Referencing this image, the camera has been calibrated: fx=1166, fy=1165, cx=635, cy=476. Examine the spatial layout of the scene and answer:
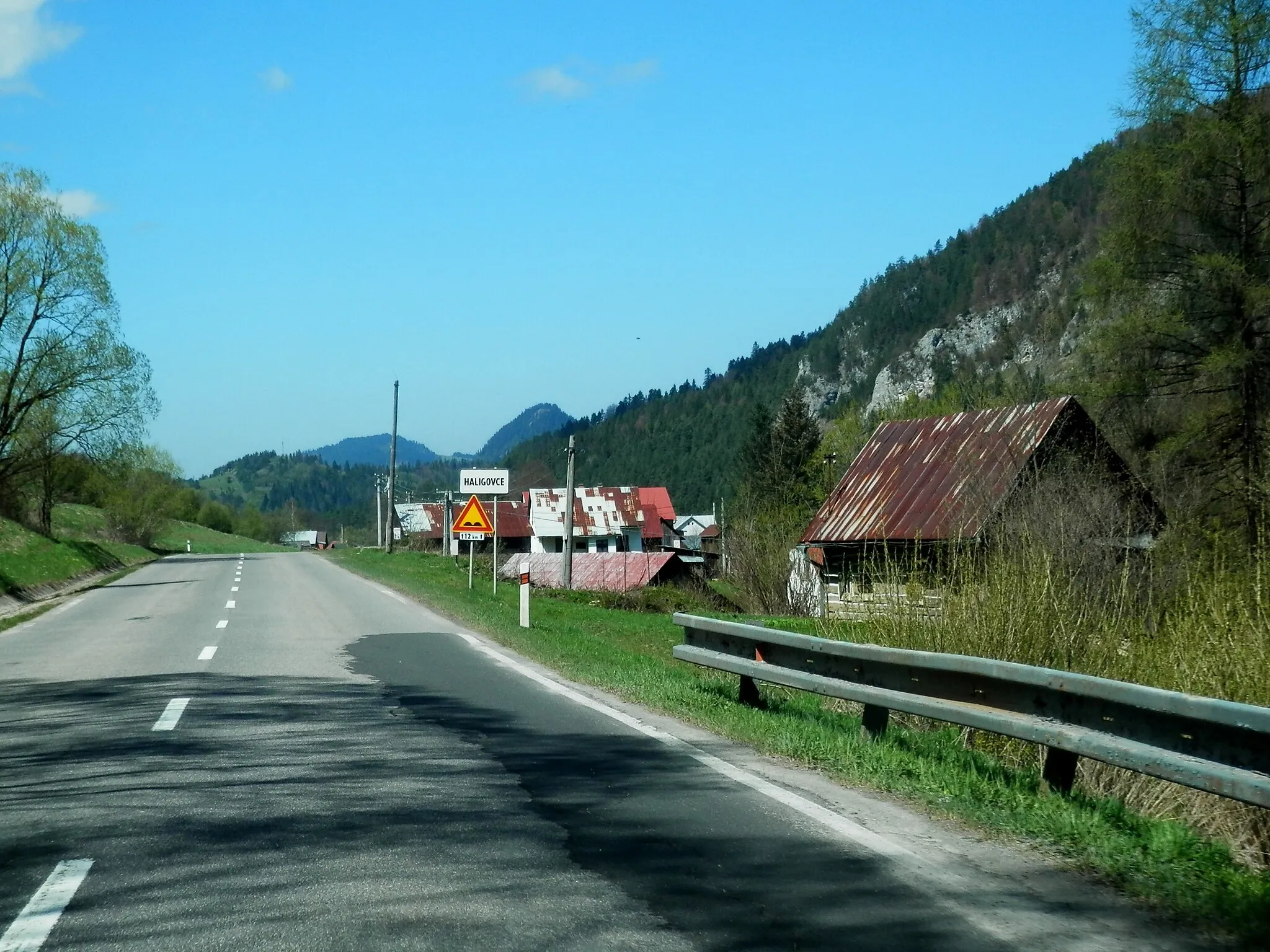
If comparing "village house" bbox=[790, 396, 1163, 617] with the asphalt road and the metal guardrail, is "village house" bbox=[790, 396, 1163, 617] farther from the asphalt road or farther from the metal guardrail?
the asphalt road

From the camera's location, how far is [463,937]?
4324 mm

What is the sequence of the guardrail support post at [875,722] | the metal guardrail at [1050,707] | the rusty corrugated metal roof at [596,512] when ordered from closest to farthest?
1. the metal guardrail at [1050,707]
2. the guardrail support post at [875,722]
3. the rusty corrugated metal roof at [596,512]

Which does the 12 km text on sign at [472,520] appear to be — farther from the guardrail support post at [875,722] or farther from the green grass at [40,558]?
the guardrail support post at [875,722]

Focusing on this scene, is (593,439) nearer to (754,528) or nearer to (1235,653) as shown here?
(754,528)

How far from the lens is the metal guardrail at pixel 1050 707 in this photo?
16.2 feet

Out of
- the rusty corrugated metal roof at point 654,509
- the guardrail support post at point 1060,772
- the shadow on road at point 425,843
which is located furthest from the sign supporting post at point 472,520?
the rusty corrugated metal roof at point 654,509

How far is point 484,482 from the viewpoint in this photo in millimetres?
25219

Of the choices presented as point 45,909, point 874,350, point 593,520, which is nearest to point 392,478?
point 593,520

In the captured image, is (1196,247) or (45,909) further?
(1196,247)

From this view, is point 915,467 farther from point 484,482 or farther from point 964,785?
point 964,785

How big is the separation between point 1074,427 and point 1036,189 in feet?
380

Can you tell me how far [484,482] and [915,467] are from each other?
440 inches

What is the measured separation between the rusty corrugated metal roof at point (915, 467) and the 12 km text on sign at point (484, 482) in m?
8.05

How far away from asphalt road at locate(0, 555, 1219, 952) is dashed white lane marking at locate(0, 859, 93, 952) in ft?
0.05
